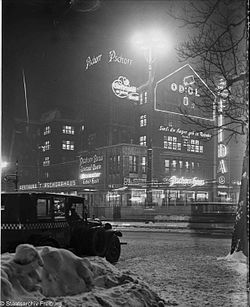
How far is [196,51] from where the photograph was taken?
1098cm

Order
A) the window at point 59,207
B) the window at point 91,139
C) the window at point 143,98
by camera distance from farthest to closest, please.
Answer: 1. the window at point 91,139
2. the window at point 143,98
3. the window at point 59,207

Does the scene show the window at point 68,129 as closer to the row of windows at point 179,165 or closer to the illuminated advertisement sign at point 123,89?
the illuminated advertisement sign at point 123,89

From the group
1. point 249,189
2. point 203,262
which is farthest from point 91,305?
point 203,262

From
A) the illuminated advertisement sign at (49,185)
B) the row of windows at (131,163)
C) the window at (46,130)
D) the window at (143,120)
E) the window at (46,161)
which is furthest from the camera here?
the window at (46,130)

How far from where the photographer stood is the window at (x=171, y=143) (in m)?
49.5

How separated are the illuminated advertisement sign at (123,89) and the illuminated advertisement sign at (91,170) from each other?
325 inches

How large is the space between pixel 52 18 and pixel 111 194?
4070cm

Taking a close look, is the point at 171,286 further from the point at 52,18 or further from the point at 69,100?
the point at 69,100

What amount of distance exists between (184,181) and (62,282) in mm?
43977

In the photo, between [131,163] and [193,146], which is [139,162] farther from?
[193,146]

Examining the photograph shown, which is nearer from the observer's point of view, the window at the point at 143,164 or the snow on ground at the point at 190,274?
the snow on ground at the point at 190,274

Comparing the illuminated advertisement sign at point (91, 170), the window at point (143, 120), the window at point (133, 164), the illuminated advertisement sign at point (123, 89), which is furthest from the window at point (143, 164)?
the illuminated advertisement sign at point (123, 89)

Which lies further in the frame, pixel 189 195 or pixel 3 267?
pixel 189 195

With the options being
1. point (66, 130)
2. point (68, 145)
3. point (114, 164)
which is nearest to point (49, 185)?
point (114, 164)
